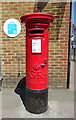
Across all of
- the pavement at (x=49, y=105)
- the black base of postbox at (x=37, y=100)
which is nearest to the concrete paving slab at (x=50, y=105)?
the pavement at (x=49, y=105)

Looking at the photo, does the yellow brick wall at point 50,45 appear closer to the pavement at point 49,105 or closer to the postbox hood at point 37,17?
the pavement at point 49,105

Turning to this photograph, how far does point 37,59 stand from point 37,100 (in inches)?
34.0

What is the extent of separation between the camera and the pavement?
2.85 m

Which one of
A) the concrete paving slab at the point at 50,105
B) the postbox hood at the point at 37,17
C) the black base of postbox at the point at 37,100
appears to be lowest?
the concrete paving slab at the point at 50,105

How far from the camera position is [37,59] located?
272cm

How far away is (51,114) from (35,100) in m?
0.47

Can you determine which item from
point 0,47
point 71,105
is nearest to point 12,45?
point 0,47

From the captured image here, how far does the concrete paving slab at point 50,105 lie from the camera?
2848mm

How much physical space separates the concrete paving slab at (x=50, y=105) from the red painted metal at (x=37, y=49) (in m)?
0.60

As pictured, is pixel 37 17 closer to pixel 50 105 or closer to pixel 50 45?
pixel 50 45

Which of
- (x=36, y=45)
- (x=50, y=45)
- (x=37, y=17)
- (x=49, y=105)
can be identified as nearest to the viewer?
(x=37, y=17)

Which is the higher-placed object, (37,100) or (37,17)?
(37,17)

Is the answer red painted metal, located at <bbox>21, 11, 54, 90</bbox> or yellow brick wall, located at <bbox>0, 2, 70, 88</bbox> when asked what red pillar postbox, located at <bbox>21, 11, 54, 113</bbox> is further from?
yellow brick wall, located at <bbox>0, 2, 70, 88</bbox>

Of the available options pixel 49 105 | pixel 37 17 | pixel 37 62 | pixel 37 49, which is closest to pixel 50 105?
pixel 49 105
